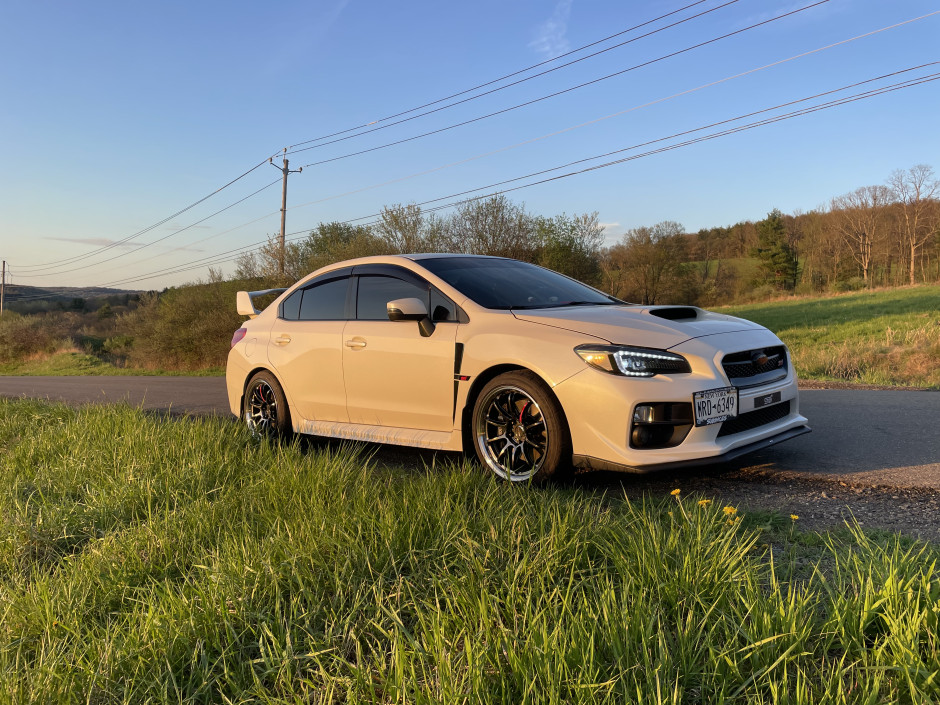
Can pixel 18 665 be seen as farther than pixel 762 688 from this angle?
Yes

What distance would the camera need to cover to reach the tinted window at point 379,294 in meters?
5.08

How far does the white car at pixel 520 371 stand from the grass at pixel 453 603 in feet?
1.37

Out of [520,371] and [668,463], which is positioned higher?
[520,371]

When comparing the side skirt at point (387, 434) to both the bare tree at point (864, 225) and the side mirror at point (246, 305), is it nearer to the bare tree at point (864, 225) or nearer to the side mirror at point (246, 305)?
the side mirror at point (246, 305)

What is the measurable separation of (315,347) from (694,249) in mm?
52154

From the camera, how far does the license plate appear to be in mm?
3734

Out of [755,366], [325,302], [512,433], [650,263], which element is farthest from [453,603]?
[650,263]

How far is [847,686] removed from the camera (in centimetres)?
181

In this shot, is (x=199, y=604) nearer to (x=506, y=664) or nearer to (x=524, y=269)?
(x=506, y=664)

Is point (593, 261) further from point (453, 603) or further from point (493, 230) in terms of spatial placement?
point (453, 603)

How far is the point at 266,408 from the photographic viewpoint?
6.24 m

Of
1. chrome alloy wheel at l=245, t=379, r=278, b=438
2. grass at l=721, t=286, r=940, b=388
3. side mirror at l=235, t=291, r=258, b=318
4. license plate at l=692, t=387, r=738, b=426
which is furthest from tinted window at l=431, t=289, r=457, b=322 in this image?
grass at l=721, t=286, r=940, b=388

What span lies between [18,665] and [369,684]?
4.73 ft

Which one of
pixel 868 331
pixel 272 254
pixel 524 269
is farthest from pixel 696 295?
pixel 524 269
